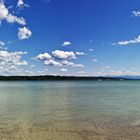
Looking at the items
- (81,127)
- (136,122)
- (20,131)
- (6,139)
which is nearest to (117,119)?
(136,122)

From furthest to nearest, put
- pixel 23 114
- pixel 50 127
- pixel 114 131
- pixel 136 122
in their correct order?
pixel 23 114, pixel 136 122, pixel 50 127, pixel 114 131

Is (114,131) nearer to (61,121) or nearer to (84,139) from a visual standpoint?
(84,139)

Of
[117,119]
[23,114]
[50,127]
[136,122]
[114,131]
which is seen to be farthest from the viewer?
[23,114]

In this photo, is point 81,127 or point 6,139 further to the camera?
point 81,127

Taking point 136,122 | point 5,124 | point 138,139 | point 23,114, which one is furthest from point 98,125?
point 23,114

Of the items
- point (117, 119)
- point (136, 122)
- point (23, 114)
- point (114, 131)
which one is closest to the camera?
point (114, 131)

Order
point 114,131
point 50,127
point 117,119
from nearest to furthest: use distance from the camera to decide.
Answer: point 114,131 < point 50,127 < point 117,119

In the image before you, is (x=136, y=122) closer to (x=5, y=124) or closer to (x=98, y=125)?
(x=98, y=125)

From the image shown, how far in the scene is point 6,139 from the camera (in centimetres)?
1501

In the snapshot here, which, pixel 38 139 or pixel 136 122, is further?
pixel 136 122

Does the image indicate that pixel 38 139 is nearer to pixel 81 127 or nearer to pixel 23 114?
pixel 81 127

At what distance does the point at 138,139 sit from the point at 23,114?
1184cm

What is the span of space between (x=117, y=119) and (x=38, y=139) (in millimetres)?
7994

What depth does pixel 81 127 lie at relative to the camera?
721 inches
